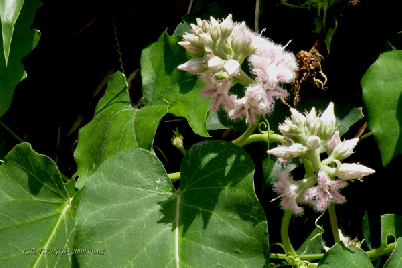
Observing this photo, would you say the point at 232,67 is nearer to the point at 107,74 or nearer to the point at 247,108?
the point at 247,108

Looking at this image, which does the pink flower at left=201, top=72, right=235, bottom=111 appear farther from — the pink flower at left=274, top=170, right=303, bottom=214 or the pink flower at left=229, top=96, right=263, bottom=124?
the pink flower at left=274, top=170, right=303, bottom=214

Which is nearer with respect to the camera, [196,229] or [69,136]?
[196,229]

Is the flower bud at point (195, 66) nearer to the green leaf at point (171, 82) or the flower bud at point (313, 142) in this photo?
the green leaf at point (171, 82)

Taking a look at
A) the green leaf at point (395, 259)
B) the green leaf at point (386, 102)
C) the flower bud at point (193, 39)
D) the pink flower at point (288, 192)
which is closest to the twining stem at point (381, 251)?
the green leaf at point (395, 259)

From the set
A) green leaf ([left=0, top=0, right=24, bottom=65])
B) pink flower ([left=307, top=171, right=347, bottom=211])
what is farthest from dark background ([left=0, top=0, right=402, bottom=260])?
green leaf ([left=0, top=0, right=24, bottom=65])

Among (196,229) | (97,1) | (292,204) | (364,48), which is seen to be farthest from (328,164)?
(97,1)

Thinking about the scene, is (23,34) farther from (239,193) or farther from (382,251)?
(382,251)
